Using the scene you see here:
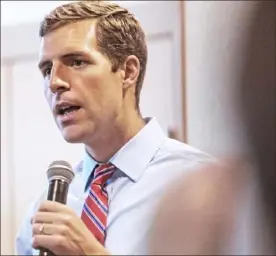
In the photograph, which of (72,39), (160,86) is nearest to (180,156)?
(72,39)

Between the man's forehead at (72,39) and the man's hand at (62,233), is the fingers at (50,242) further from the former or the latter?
the man's forehead at (72,39)

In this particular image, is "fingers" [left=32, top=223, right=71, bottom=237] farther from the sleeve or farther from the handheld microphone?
the sleeve

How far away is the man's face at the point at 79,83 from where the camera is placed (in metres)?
0.57

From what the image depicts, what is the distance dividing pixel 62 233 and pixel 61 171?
0.08 m

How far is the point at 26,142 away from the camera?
1000 mm

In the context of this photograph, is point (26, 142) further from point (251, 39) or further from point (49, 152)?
point (251, 39)

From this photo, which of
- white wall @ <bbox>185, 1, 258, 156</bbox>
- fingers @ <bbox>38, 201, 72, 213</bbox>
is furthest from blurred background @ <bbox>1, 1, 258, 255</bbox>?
fingers @ <bbox>38, 201, 72, 213</bbox>

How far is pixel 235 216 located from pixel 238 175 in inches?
1.3

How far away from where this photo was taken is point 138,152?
585 millimetres

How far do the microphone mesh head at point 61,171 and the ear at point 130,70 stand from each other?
0.32ft

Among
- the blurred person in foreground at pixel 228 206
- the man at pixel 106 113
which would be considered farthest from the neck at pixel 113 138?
the blurred person in foreground at pixel 228 206

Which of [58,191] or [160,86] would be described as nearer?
[58,191]

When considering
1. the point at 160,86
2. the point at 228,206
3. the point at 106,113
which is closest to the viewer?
the point at 228,206

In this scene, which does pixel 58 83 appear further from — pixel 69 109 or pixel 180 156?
pixel 180 156
